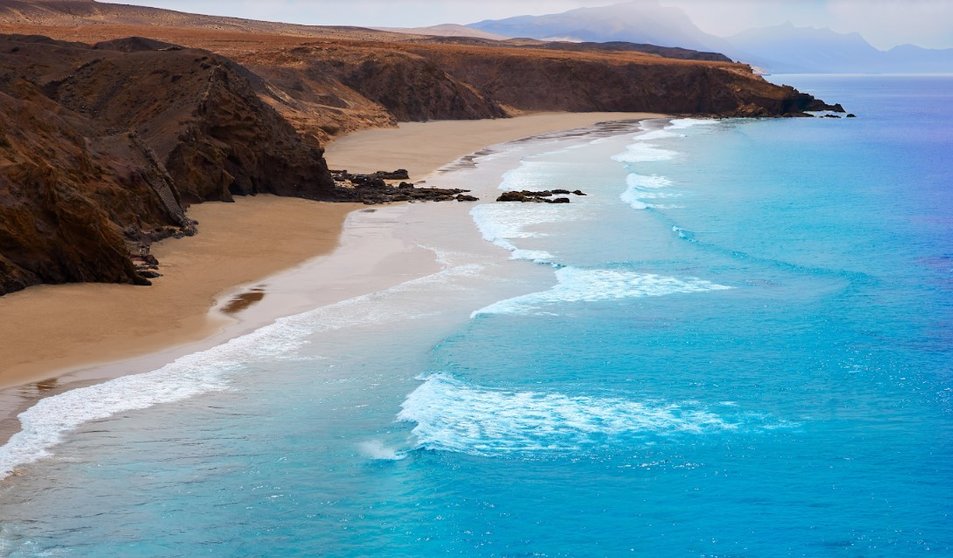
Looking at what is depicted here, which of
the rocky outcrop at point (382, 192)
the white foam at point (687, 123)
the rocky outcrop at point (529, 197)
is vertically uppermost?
the white foam at point (687, 123)

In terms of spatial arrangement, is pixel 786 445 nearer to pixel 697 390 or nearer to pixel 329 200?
pixel 697 390

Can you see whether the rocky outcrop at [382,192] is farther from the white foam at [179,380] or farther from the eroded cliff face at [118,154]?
the white foam at [179,380]

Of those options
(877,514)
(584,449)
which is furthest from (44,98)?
(877,514)

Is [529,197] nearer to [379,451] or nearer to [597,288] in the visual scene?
[597,288]

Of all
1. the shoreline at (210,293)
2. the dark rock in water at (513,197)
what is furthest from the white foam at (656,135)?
the shoreline at (210,293)

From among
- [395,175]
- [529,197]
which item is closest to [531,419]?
[529,197]
